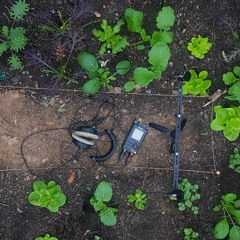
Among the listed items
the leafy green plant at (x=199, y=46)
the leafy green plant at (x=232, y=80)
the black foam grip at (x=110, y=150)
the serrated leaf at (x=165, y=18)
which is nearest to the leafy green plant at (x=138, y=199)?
the black foam grip at (x=110, y=150)

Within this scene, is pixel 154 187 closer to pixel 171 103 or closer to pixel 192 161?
pixel 192 161

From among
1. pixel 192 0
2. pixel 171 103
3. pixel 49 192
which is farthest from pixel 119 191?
pixel 192 0

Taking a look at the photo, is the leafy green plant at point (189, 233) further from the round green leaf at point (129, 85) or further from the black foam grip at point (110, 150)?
the round green leaf at point (129, 85)

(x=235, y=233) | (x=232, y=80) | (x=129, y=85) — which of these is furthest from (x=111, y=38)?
(x=235, y=233)

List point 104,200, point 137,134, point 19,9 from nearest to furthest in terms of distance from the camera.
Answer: point 19,9 → point 104,200 → point 137,134

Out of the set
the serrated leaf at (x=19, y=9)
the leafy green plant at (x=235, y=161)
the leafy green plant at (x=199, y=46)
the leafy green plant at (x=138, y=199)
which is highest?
the serrated leaf at (x=19, y=9)

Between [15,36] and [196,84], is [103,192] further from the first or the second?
[15,36]
